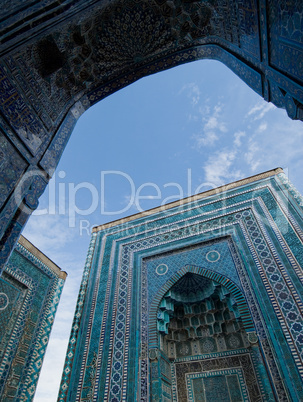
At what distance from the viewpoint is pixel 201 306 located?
20.1ft

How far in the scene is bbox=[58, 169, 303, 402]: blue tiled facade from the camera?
4367 millimetres

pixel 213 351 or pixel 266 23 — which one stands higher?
pixel 266 23

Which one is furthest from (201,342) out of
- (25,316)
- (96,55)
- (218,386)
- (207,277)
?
(96,55)

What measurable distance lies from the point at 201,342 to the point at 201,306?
2.40 feet

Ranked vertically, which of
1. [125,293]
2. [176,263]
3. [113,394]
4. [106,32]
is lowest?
[113,394]

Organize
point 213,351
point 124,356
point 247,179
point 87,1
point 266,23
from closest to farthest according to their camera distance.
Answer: point 266,23
point 87,1
point 124,356
point 213,351
point 247,179

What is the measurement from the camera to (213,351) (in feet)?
18.2

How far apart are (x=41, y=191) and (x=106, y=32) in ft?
7.14

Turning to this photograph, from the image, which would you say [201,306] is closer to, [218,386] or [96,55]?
[218,386]

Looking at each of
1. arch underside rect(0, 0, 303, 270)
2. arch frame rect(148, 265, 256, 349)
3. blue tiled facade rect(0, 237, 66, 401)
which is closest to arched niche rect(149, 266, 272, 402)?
Result: arch frame rect(148, 265, 256, 349)

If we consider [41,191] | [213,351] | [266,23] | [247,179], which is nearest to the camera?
[266,23]

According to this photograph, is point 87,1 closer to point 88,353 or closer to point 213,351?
point 88,353

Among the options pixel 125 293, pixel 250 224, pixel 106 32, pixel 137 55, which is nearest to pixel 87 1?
pixel 106 32

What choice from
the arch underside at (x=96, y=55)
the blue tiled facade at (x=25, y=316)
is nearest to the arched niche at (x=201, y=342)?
the blue tiled facade at (x=25, y=316)
